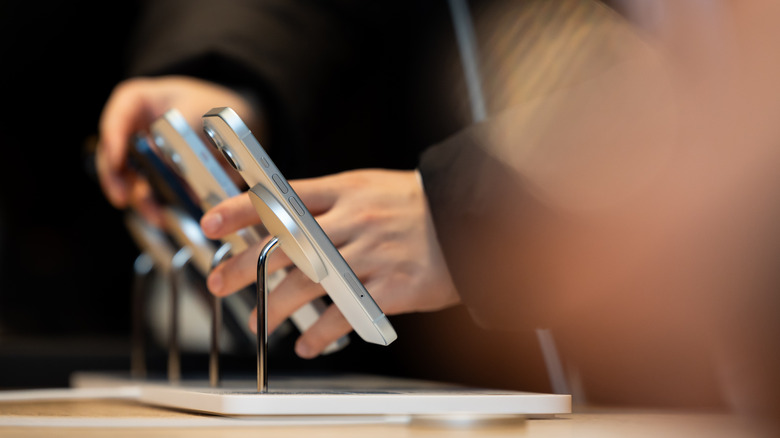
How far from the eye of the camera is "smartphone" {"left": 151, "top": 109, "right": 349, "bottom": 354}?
0.54 m

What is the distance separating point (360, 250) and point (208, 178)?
106 mm

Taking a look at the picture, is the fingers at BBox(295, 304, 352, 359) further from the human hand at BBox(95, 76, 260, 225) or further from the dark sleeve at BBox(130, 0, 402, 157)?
the dark sleeve at BBox(130, 0, 402, 157)

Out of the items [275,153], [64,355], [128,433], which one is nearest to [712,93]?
[128,433]

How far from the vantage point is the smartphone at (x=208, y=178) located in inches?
21.2

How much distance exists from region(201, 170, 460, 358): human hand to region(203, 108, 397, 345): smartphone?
0.07 meters

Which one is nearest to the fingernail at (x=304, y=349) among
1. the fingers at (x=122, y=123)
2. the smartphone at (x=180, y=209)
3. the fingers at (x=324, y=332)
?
the fingers at (x=324, y=332)

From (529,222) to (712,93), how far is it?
12 cm

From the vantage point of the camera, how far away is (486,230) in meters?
0.51

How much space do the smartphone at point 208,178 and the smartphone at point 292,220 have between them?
0.09m

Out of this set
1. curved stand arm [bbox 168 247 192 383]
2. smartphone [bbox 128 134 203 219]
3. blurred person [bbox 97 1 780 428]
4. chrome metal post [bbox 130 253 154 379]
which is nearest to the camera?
blurred person [bbox 97 1 780 428]

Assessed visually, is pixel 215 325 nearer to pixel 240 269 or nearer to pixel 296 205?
pixel 240 269

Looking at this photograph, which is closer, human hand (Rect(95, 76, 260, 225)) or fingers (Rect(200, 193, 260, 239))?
fingers (Rect(200, 193, 260, 239))

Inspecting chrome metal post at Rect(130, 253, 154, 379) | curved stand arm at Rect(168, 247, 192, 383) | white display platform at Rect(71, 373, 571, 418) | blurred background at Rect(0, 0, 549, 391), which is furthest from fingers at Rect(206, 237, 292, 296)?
blurred background at Rect(0, 0, 549, 391)

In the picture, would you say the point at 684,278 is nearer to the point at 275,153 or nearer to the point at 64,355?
the point at 275,153
